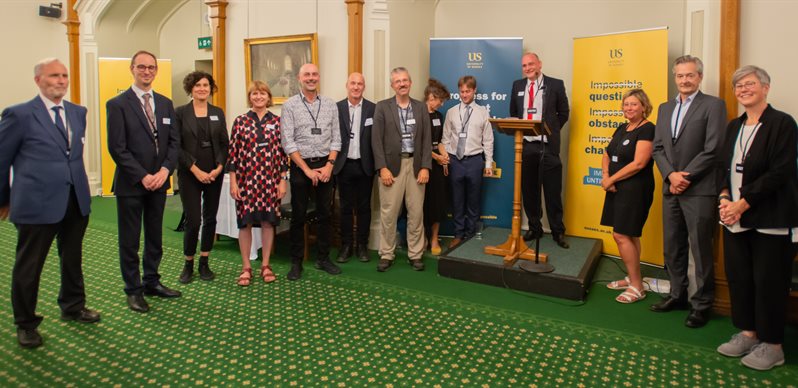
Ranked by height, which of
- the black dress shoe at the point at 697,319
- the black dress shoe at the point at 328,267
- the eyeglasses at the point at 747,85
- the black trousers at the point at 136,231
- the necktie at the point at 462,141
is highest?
the eyeglasses at the point at 747,85

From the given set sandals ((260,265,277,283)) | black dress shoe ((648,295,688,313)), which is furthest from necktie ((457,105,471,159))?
black dress shoe ((648,295,688,313))

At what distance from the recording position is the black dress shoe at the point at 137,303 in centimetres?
371

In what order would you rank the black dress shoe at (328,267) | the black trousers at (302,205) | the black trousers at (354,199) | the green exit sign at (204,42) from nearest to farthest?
the black trousers at (302,205) < the black dress shoe at (328,267) < the black trousers at (354,199) < the green exit sign at (204,42)

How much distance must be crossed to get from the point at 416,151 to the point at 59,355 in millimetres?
3001

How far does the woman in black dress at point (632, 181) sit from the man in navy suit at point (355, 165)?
2.08 meters

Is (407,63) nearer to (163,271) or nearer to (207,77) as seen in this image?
(207,77)

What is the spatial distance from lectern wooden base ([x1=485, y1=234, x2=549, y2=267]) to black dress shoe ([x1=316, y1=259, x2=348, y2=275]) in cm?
133

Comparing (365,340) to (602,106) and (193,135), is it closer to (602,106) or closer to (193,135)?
(193,135)

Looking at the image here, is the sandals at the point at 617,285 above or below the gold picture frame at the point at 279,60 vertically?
below

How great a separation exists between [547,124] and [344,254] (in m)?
2.30

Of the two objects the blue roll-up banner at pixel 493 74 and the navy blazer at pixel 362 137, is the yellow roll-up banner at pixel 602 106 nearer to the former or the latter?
the blue roll-up banner at pixel 493 74

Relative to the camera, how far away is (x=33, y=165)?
3049mm

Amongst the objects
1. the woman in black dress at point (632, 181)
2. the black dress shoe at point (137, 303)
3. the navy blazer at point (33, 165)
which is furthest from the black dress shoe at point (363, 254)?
the navy blazer at point (33, 165)

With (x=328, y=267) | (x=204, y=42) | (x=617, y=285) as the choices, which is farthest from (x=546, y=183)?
(x=204, y=42)
